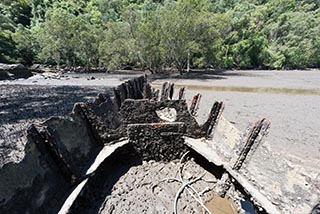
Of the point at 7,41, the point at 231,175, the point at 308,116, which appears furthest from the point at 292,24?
the point at 7,41

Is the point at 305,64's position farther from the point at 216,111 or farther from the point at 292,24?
the point at 216,111

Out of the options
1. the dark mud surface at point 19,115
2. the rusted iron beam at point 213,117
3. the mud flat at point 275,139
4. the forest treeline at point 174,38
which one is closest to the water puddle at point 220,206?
the mud flat at point 275,139

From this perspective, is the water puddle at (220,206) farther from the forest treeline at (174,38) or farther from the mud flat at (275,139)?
the forest treeline at (174,38)

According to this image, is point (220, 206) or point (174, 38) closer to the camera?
point (220, 206)

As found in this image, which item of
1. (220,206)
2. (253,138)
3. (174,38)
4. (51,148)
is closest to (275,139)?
(253,138)

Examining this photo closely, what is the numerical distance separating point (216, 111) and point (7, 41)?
36.3 metres

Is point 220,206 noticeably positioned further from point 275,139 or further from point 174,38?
point 174,38

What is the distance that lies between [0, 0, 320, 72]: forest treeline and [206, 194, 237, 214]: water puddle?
16774 millimetres

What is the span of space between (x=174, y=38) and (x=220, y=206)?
17.3 m

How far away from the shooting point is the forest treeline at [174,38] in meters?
19.1

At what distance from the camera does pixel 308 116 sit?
7316 millimetres

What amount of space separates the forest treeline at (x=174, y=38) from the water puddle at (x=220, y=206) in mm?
16774

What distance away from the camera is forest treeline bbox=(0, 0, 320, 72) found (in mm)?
19078

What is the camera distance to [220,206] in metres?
2.93
